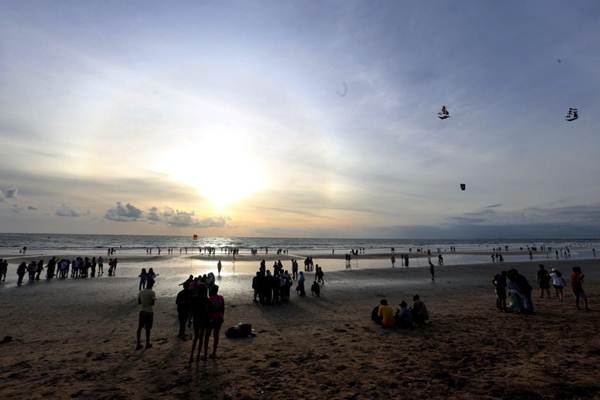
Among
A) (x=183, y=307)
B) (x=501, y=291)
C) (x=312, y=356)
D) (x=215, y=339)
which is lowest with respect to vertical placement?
(x=312, y=356)

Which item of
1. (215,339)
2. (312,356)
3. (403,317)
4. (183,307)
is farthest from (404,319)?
(183,307)

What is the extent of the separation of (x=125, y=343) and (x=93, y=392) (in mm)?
3986

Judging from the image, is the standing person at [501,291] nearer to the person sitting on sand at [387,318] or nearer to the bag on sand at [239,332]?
the person sitting on sand at [387,318]

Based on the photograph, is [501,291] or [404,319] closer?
[404,319]

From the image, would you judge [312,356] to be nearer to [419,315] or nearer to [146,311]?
[146,311]

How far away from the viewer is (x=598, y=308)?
50.2ft

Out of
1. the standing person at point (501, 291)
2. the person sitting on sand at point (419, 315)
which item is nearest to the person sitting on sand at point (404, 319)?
the person sitting on sand at point (419, 315)

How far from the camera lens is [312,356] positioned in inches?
379

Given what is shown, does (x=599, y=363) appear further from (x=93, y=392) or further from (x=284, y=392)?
(x=93, y=392)

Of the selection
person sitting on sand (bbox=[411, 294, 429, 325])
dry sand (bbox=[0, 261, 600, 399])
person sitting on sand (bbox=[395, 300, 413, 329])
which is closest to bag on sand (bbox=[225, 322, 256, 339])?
dry sand (bbox=[0, 261, 600, 399])

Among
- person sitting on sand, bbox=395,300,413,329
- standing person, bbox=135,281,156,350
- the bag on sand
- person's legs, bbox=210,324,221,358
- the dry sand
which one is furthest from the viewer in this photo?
person sitting on sand, bbox=395,300,413,329

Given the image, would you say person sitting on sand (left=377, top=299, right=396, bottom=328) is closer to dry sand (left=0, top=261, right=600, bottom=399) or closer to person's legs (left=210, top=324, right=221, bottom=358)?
dry sand (left=0, top=261, right=600, bottom=399)

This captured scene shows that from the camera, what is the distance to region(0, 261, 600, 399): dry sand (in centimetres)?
729

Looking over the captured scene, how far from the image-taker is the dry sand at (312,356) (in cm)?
729
